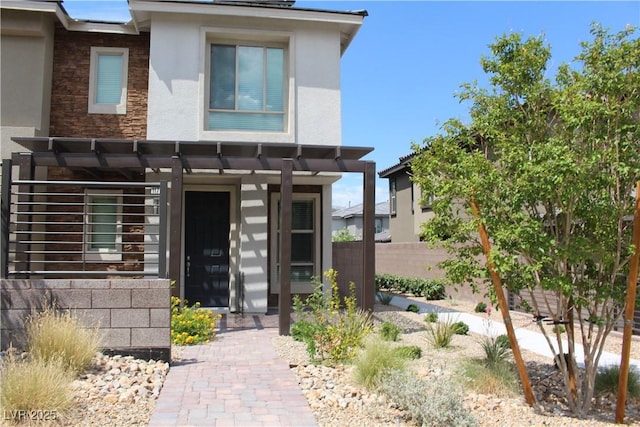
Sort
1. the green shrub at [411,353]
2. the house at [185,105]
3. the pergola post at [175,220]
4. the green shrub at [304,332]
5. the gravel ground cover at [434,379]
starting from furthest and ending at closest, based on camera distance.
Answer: the house at [185,105] < the pergola post at [175,220] < the green shrub at [304,332] < the green shrub at [411,353] < the gravel ground cover at [434,379]

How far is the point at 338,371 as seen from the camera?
7.18 metres

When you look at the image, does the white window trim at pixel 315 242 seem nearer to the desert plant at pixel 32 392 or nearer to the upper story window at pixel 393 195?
the desert plant at pixel 32 392

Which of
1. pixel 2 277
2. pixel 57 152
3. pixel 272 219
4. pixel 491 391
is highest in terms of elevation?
pixel 57 152

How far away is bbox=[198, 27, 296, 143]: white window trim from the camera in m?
12.2

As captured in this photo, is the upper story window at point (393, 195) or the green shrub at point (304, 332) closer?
the green shrub at point (304, 332)

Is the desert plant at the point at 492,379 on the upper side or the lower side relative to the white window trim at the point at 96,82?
lower

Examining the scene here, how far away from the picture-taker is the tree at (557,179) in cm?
565

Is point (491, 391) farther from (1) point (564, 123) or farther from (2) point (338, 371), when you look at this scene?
(1) point (564, 123)

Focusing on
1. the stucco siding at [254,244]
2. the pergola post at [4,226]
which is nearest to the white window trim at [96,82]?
the stucco siding at [254,244]

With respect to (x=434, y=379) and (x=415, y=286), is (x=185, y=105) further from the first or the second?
(x=415, y=286)

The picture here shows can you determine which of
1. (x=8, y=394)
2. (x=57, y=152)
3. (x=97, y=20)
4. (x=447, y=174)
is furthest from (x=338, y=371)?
(x=97, y=20)

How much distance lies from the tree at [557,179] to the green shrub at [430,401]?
1.28m

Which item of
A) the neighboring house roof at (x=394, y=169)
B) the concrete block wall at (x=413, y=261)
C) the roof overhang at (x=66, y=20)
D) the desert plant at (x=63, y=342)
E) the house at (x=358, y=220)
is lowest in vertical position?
the desert plant at (x=63, y=342)

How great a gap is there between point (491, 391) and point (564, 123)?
311cm
